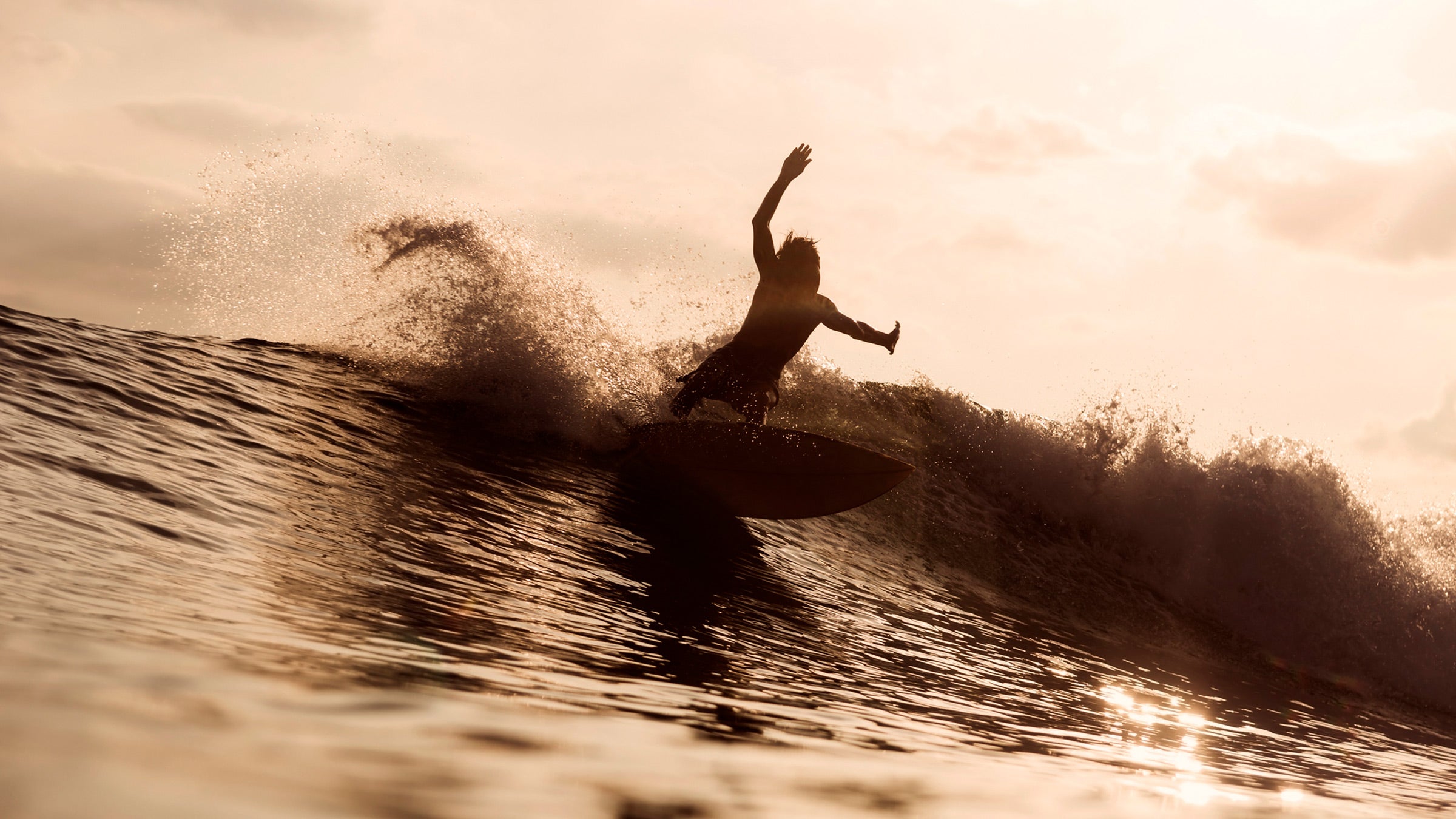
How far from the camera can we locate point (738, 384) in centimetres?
795

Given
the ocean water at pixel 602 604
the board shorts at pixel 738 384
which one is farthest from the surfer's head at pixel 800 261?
the ocean water at pixel 602 604

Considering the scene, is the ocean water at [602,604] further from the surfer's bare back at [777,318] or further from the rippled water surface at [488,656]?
the surfer's bare back at [777,318]

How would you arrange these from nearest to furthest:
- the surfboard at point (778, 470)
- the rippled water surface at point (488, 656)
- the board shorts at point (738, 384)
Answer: the rippled water surface at point (488, 656), the surfboard at point (778, 470), the board shorts at point (738, 384)

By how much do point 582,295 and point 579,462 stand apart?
2491mm

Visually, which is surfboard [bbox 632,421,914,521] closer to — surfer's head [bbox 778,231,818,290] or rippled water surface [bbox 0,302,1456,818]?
rippled water surface [bbox 0,302,1456,818]

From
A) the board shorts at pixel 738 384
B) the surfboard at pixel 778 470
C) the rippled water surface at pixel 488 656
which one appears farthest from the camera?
the board shorts at pixel 738 384

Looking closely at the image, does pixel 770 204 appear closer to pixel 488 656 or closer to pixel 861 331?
pixel 861 331

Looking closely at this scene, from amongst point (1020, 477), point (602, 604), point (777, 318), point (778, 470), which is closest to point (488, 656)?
point (602, 604)

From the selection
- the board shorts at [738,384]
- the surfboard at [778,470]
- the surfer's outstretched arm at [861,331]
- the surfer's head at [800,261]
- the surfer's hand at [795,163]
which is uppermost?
the surfer's hand at [795,163]

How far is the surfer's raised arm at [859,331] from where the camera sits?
7.55 meters

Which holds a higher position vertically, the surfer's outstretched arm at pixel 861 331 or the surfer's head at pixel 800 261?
the surfer's head at pixel 800 261

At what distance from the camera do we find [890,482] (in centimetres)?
731

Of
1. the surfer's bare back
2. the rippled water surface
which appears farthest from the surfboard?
the surfer's bare back

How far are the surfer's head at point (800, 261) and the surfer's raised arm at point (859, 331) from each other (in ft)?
0.82
